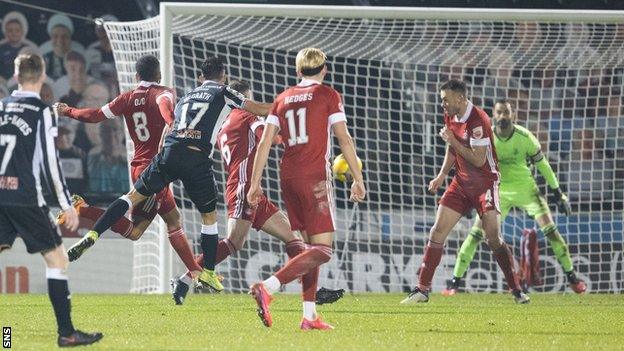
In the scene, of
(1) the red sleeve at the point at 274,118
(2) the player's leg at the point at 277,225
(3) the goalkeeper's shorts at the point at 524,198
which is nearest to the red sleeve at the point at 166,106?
(2) the player's leg at the point at 277,225

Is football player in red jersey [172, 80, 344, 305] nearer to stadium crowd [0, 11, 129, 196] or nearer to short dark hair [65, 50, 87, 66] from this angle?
stadium crowd [0, 11, 129, 196]

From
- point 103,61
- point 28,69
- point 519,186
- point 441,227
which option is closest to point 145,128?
point 441,227

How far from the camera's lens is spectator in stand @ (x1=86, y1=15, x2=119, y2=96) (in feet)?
62.3

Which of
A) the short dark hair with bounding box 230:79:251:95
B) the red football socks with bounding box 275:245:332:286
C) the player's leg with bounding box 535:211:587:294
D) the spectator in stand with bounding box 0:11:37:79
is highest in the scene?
the spectator in stand with bounding box 0:11:37:79

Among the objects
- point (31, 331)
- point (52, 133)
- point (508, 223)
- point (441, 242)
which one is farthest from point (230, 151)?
point (508, 223)

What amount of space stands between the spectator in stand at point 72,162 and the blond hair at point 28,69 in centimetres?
1067

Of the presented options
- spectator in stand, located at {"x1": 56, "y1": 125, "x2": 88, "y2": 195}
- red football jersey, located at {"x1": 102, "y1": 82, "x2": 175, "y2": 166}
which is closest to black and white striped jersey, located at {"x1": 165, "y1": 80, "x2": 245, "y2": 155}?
red football jersey, located at {"x1": 102, "y1": 82, "x2": 175, "y2": 166}

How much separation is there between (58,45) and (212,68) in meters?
8.98

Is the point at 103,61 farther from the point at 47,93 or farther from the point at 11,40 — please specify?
the point at 11,40

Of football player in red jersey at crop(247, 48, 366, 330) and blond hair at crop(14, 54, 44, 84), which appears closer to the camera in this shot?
blond hair at crop(14, 54, 44, 84)

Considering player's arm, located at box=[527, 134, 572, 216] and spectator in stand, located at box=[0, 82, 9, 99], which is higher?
spectator in stand, located at box=[0, 82, 9, 99]

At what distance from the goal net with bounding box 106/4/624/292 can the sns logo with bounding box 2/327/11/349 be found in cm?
584

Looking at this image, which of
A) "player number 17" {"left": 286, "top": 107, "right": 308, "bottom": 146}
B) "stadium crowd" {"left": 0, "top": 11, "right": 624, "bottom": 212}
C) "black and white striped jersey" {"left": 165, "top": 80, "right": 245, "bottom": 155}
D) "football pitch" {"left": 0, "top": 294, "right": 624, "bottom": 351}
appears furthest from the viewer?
"stadium crowd" {"left": 0, "top": 11, "right": 624, "bottom": 212}

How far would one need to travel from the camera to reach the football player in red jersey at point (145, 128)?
11438 millimetres
